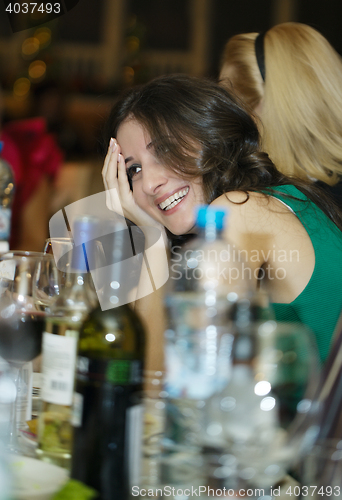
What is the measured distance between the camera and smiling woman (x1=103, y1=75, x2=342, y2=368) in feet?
3.47

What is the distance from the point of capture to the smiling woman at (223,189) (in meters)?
1.06

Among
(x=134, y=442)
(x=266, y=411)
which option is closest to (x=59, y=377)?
(x=134, y=442)

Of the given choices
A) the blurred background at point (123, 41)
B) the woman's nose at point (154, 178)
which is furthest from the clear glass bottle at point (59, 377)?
the blurred background at point (123, 41)

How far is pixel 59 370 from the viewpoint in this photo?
1.67 feet

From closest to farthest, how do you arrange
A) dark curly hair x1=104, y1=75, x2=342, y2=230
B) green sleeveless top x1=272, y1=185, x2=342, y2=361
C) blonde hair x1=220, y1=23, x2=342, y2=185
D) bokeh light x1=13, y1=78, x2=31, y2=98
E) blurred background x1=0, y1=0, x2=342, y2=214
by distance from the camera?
green sleeveless top x1=272, y1=185, x2=342, y2=361, dark curly hair x1=104, y1=75, x2=342, y2=230, blonde hair x1=220, y1=23, x2=342, y2=185, bokeh light x1=13, y1=78, x2=31, y2=98, blurred background x1=0, y1=0, x2=342, y2=214

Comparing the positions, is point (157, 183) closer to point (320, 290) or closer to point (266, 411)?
point (320, 290)

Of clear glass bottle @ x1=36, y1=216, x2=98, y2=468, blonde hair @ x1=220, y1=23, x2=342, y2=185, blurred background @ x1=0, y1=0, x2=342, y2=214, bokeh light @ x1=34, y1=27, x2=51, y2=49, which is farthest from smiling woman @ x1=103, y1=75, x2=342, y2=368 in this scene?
bokeh light @ x1=34, y1=27, x2=51, y2=49

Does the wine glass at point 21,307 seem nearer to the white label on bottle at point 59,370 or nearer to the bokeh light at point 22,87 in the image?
the white label on bottle at point 59,370

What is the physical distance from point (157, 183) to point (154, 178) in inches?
0.6

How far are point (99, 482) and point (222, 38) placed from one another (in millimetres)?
4378

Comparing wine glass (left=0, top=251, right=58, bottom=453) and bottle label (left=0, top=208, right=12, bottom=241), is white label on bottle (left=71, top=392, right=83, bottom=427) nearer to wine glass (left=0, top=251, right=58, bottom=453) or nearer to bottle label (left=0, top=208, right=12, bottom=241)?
wine glass (left=0, top=251, right=58, bottom=453)

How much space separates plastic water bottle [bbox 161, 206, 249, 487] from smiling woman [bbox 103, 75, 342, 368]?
472 mm

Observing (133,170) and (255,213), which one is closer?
(255,213)

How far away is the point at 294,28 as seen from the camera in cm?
157
